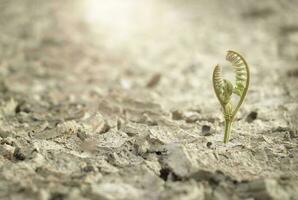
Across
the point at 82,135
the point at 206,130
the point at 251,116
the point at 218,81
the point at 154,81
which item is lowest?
the point at 82,135

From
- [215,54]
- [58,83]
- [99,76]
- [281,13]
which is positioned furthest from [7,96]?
[281,13]

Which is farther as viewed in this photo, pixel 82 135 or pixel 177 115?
pixel 177 115

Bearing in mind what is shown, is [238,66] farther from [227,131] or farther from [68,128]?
[68,128]

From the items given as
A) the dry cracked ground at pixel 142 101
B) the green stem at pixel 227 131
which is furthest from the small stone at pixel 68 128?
the green stem at pixel 227 131

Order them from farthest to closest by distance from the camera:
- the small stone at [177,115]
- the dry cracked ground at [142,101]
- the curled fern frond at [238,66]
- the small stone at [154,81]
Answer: the small stone at [154,81]
the small stone at [177,115]
the curled fern frond at [238,66]
the dry cracked ground at [142,101]

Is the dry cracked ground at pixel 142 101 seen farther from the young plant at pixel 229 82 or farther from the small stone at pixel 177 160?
the young plant at pixel 229 82

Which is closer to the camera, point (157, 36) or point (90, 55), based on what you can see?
point (90, 55)

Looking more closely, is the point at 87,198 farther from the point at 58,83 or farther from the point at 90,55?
the point at 90,55

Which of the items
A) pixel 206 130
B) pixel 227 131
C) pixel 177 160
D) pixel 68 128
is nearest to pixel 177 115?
pixel 206 130

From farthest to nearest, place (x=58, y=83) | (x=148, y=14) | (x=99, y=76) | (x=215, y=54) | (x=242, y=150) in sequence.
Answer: (x=148, y=14), (x=215, y=54), (x=99, y=76), (x=58, y=83), (x=242, y=150)
